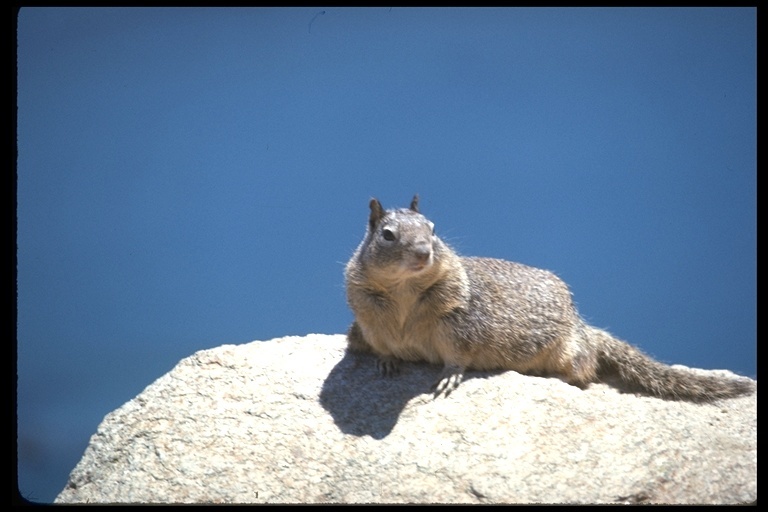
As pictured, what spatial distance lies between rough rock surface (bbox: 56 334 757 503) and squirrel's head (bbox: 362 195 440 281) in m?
0.81

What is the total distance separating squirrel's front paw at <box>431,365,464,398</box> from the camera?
5133mm

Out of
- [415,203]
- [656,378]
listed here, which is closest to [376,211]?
[415,203]

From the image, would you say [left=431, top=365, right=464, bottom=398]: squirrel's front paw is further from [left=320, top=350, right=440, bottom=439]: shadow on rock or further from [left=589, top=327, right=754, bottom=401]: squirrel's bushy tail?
[left=589, top=327, right=754, bottom=401]: squirrel's bushy tail

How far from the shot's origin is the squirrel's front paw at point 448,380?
5133mm

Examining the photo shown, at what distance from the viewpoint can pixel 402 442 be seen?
477 cm

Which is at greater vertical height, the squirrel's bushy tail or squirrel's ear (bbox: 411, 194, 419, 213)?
squirrel's ear (bbox: 411, 194, 419, 213)

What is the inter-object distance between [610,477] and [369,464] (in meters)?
1.31

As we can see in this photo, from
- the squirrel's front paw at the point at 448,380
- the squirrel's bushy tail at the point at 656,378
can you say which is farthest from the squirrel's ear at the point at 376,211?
the squirrel's bushy tail at the point at 656,378

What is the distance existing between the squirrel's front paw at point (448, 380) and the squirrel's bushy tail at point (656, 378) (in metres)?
1.16

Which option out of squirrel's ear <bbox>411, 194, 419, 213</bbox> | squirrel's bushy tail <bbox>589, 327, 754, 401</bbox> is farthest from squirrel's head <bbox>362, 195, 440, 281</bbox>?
squirrel's bushy tail <bbox>589, 327, 754, 401</bbox>

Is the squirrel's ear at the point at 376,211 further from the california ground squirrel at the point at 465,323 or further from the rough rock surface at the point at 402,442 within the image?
the rough rock surface at the point at 402,442

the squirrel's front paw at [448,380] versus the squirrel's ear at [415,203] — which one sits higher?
the squirrel's ear at [415,203]
